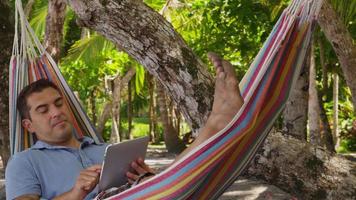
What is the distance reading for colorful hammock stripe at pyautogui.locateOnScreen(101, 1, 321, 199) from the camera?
184 cm

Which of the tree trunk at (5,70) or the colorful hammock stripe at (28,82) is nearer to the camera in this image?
the colorful hammock stripe at (28,82)

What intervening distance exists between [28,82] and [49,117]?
0.58m

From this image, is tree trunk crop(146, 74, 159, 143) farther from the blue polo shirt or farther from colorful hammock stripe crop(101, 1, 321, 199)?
colorful hammock stripe crop(101, 1, 321, 199)

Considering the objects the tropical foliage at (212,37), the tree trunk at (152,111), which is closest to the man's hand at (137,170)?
the tropical foliage at (212,37)

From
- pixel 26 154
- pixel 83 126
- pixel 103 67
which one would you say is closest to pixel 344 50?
pixel 83 126

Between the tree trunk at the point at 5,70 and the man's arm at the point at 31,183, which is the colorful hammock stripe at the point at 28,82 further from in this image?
the tree trunk at the point at 5,70

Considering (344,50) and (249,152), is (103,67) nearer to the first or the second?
(344,50)

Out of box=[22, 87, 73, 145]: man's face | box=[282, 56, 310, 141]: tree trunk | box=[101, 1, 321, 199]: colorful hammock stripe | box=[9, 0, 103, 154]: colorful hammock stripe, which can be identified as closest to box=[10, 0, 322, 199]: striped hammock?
Answer: box=[101, 1, 321, 199]: colorful hammock stripe

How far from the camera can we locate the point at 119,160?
2053mm

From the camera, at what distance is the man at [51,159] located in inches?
82.5

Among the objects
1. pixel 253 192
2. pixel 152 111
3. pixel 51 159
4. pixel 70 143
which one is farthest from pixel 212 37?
pixel 152 111

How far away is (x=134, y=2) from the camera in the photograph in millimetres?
2834

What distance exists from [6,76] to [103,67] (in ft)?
26.0

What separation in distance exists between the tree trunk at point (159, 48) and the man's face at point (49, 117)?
0.59 metres
